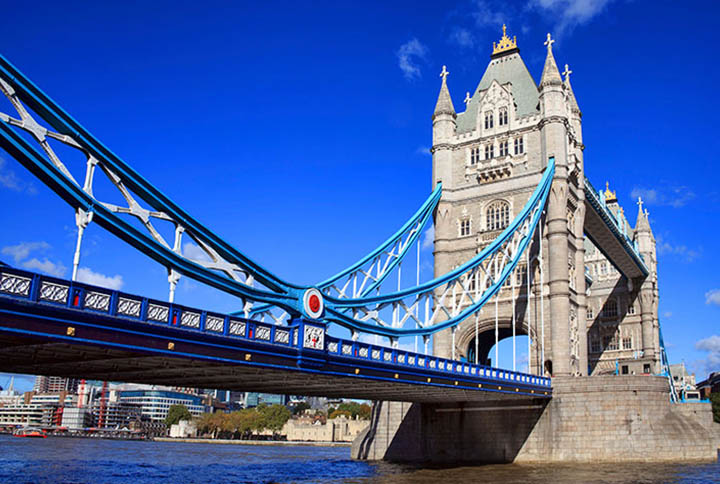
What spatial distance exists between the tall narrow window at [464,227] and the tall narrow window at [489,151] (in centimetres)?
463

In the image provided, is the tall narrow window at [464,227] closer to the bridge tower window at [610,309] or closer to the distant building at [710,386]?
the bridge tower window at [610,309]

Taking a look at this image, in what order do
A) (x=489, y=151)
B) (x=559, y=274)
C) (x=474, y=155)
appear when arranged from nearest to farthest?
(x=559, y=274) < (x=489, y=151) < (x=474, y=155)

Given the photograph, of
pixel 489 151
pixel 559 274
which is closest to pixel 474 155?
pixel 489 151

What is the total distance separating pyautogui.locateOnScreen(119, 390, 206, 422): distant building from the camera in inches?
6732

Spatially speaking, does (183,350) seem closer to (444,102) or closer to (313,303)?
(313,303)

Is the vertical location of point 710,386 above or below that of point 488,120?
below

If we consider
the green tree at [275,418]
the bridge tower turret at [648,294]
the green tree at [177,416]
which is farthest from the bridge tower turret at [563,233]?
the green tree at [177,416]

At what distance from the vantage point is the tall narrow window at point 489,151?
50.2 m

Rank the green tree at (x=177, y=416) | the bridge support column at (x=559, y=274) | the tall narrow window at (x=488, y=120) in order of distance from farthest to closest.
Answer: the green tree at (x=177, y=416), the tall narrow window at (x=488, y=120), the bridge support column at (x=559, y=274)

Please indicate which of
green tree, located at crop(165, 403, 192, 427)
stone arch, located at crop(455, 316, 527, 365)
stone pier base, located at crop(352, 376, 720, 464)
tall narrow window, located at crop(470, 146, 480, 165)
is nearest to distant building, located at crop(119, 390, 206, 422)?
green tree, located at crop(165, 403, 192, 427)

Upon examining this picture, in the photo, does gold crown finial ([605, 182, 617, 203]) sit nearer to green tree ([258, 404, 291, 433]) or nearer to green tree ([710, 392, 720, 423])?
green tree ([710, 392, 720, 423])

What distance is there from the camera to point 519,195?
48.1m

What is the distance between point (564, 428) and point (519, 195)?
634 inches

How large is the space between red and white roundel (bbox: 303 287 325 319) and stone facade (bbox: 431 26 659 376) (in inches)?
816
